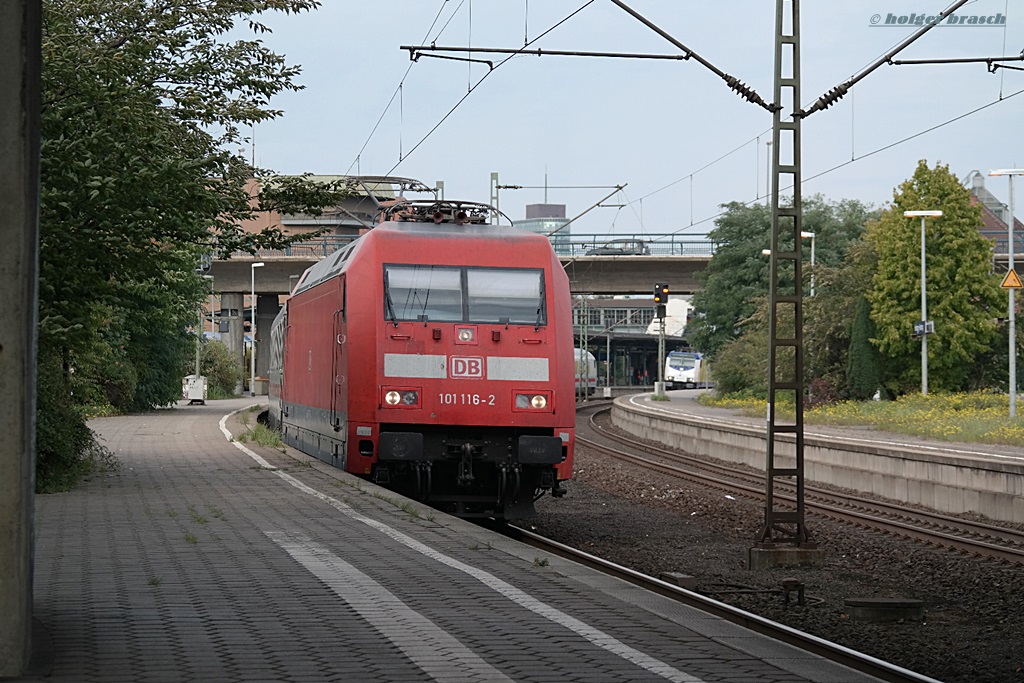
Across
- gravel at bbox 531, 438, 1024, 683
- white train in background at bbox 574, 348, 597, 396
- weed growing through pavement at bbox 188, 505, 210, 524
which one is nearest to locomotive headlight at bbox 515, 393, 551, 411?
gravel at bbox 531, 438, 1024, 683

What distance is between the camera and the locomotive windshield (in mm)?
15867

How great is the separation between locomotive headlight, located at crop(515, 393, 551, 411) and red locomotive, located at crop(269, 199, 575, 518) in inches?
0.4

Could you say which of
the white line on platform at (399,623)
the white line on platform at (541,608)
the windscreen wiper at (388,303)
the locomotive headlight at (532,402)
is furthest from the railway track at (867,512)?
the white line on platform at (399,623)

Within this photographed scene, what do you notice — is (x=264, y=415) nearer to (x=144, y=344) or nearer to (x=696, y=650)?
(x=144, y=344)

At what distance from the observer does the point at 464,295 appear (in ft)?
52.5

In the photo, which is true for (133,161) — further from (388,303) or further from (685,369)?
(685,369)

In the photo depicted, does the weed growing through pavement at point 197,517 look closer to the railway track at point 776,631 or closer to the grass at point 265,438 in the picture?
the railway track at point 776,631

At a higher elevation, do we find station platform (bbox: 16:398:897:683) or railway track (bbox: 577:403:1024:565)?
station platform (bbox: 16:398:897:683)

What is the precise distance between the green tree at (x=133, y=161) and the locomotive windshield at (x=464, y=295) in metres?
2.53

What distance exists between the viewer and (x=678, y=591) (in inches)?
435

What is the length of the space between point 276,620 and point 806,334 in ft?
140

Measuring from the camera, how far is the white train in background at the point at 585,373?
78312mm

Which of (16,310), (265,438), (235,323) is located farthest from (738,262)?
(16,310)

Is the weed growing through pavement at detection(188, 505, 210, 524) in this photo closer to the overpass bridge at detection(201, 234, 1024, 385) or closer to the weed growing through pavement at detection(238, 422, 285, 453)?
the weed growing through pavement at detection(238, 422, 285, 453)
